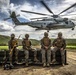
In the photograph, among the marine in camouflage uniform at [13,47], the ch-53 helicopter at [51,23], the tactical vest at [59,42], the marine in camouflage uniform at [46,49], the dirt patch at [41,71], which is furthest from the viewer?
the ch-53 helicopter at [51,23]

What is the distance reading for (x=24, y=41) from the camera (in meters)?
12.3

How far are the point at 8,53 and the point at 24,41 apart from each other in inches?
39.0

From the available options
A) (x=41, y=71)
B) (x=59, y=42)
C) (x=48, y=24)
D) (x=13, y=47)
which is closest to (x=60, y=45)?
(x=59, y=42)

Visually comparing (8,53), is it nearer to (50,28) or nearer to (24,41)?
(24,41)

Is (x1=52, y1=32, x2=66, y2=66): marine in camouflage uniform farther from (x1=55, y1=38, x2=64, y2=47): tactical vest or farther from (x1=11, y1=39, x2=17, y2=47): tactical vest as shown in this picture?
(x1=11, y1=39, x2=17, y2=47): tactical vest

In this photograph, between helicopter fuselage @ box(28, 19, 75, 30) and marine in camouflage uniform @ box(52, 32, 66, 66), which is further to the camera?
helicopter fuselage @ box(28, 19, 75, 30)

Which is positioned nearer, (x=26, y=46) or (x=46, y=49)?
(x=46, y=49)

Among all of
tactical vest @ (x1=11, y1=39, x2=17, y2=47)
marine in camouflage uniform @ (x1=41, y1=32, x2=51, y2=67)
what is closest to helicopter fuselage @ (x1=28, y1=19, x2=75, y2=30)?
marine in camouflage uniform @ (x1=41, y1=32, x2=51, y2=67)

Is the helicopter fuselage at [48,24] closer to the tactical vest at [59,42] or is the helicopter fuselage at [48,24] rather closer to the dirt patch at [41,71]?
the tactical vest at [59,42]

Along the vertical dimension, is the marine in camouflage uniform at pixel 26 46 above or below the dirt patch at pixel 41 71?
above

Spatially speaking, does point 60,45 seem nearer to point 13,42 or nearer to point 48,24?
point 13,42

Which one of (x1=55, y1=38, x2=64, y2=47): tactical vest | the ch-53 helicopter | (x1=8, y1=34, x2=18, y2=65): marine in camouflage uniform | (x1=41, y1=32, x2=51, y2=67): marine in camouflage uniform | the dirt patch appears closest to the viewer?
the dirt patch

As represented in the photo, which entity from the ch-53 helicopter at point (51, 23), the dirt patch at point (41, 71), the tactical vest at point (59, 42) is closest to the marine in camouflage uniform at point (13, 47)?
the dirt patch at point (41, 71)

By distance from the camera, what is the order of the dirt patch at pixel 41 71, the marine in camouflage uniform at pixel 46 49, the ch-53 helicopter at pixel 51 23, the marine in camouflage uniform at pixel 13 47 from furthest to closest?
the ch-53 helicopter at pixel 51 23
the marine in camouflage uniform at pixel 13 47
the marine in camouflage uniform at pixel 46 49
the dirt patch at pixel 41 71
